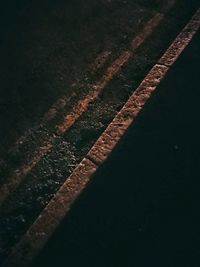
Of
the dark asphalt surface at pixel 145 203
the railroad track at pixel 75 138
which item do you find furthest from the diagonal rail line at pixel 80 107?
the dark asphalt surface at pixel 145 203

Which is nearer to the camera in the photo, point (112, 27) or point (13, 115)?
point (13, 115)

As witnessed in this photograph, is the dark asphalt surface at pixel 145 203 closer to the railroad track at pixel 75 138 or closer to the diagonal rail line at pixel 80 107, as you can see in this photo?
the railroad track at pixel 75 138

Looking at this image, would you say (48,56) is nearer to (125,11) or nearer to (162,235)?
(125,11)

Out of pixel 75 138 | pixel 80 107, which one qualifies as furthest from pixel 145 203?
pixel 80 107

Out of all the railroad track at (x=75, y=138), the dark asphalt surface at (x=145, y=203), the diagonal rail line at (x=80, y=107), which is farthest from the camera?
the diagonal rail line at (x=80, y=107)

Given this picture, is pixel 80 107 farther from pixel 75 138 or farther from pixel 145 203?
pixel 145 203

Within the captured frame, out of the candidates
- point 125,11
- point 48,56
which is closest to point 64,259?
point 48,56
